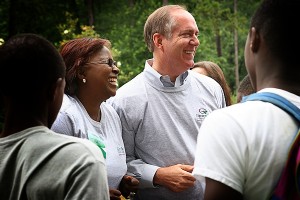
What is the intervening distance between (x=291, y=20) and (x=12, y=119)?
1.11 m

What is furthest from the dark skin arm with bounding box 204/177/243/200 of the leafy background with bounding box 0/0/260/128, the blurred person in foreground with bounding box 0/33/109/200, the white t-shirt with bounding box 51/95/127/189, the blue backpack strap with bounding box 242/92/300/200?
the leafy background with bounding box 0/0/260/128

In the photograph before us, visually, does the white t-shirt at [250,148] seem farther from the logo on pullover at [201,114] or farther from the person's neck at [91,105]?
the logo on pullover at [201,114]

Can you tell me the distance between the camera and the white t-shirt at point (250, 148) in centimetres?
168

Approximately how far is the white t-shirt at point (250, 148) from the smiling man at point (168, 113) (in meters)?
1.62

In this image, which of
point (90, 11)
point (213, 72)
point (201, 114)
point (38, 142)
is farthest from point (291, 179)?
point (90, 11)

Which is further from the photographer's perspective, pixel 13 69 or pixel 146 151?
pixel 146 151

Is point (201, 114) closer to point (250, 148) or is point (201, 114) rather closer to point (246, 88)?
point (246, 88)

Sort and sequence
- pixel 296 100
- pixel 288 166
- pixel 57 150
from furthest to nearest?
pixel 57 150 → pixel 296 100 → pixel 288 166

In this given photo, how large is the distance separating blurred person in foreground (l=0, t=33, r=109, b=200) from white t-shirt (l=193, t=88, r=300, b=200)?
450 millimetres

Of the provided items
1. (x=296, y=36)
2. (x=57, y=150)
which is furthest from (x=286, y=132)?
(x=57, y=150)

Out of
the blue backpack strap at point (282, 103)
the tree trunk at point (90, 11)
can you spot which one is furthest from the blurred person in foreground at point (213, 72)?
the tree trunk at point (90, 11)

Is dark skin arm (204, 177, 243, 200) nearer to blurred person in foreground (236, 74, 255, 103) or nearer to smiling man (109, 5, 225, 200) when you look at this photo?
smiling man (109, 5, 225, 200)

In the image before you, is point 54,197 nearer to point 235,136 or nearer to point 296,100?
point 235,136

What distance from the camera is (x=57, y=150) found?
6.22 feet
